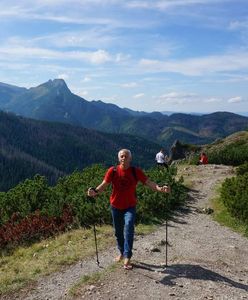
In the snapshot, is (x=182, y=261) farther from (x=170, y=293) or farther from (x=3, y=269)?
(x=3, y=269)

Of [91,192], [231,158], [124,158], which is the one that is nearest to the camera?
[124,158]

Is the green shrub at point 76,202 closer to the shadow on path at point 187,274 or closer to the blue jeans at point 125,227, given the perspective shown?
the blue jeans at point 125,227

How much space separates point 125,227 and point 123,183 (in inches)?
44.8

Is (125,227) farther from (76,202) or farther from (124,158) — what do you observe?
(76,202)

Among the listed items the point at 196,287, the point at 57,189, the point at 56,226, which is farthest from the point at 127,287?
the point at 57,189

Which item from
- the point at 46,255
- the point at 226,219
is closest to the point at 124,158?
the point at 46,255

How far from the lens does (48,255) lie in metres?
14.0

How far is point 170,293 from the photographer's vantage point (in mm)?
9992

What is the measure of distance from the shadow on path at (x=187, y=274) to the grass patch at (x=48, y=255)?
2.57m

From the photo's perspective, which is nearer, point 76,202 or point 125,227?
point 125,227

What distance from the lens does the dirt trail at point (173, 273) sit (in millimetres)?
10133

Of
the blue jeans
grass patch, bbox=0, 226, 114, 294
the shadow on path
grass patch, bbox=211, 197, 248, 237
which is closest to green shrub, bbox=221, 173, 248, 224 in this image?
grass patch, bbox=211, 197, 248, 237

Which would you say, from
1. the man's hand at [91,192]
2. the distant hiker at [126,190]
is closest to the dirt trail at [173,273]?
the distant hiker at [126,190]

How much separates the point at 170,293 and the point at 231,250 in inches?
222
